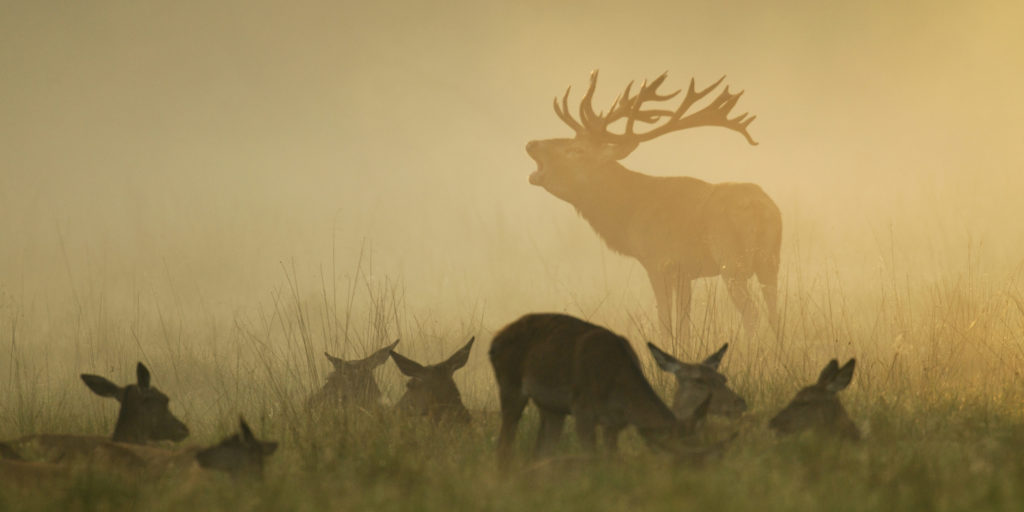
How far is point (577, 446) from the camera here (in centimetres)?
584

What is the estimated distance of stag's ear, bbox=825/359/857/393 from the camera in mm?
5785

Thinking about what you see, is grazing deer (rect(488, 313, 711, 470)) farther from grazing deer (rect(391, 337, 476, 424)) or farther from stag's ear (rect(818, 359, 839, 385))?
grazing deer (rect(391, 337, 476, 424))

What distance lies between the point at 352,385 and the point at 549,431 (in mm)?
2318

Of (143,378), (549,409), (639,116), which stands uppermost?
(639,116)

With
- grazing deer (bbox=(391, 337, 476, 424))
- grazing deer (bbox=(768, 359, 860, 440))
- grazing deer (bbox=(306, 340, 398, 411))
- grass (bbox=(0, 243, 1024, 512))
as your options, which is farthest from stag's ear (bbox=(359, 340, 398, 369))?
grazing deer (bbox=(768, 359, 860, 440))

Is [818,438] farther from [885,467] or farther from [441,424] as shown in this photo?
[441,424]

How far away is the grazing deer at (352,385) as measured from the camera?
7.43 meters

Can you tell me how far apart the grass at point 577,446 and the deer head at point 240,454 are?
68 mm

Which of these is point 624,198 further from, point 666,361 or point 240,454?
point 240,454

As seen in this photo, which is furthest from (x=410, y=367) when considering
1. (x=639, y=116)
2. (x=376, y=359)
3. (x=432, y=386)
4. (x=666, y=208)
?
Result: (x=639, y=116)

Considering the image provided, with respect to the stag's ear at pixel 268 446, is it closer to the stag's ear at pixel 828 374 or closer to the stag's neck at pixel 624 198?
the stag's ear at pixel 828 374

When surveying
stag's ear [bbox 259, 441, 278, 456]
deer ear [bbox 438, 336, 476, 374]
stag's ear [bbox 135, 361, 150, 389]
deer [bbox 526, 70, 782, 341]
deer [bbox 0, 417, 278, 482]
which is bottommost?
deer [bbox 0, 417, 278, 482]

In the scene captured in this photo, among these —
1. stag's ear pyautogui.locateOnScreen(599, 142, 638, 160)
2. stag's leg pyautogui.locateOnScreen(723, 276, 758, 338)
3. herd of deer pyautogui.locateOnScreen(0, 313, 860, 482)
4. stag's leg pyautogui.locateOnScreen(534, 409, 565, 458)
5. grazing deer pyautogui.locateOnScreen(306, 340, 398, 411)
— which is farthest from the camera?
stag's ear pyautogui.locateOnScreen(599, 142, 638, 160)

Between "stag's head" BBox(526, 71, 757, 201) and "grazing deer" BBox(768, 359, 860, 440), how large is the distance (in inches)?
290
